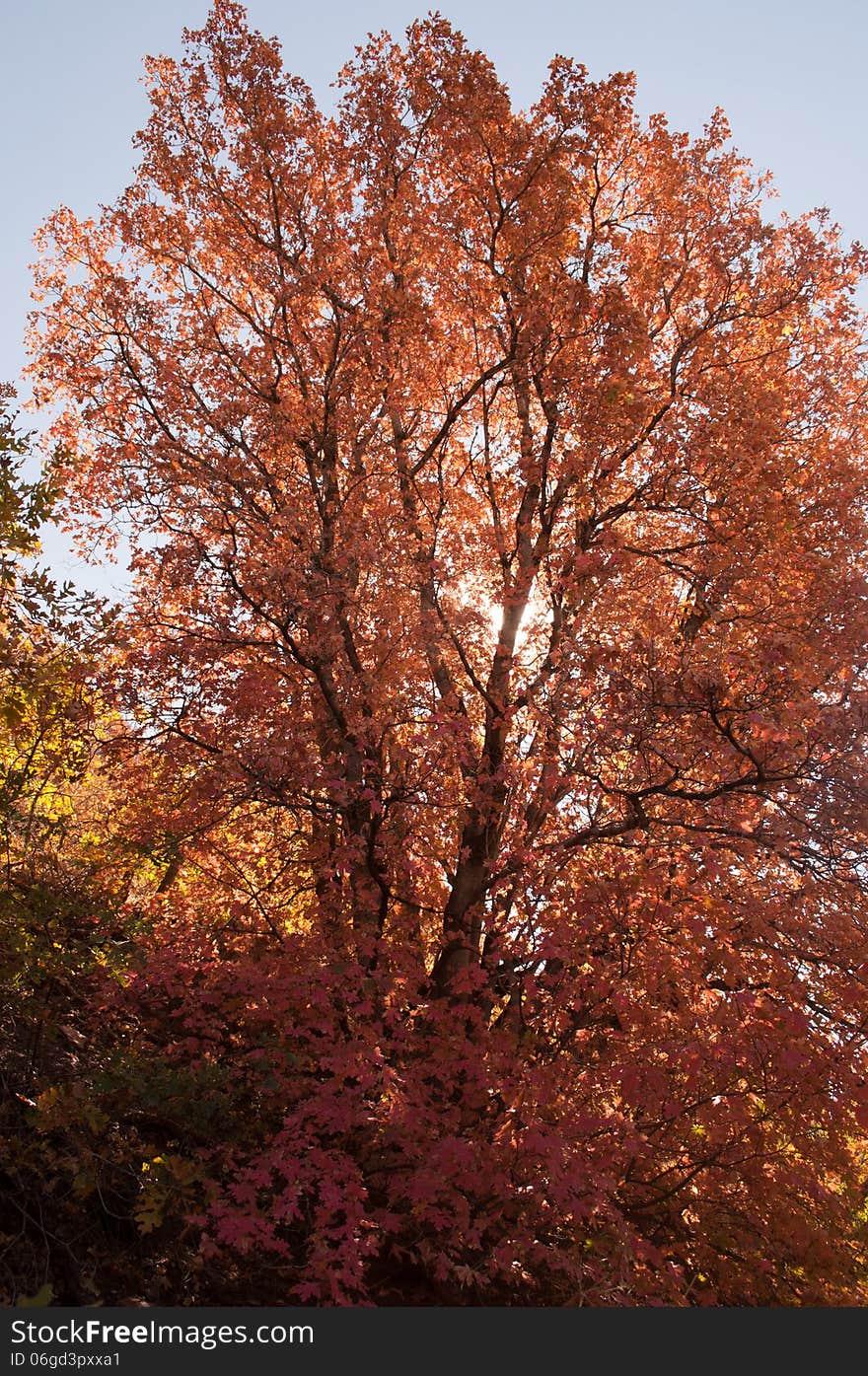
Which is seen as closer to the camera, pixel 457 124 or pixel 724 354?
pixel 457 124

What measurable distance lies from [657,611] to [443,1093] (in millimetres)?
6019

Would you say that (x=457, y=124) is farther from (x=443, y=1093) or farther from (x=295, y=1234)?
(x=295, y=1234)

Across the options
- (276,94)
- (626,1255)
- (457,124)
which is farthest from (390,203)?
(626,1255)

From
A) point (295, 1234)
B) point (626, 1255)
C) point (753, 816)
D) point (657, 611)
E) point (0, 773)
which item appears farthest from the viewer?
point (657, 611)

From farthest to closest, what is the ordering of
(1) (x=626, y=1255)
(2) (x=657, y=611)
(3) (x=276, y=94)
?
(2) (x=657, y=611) → (3) (x=276, y=94) → (1) (x=626, y=1255)

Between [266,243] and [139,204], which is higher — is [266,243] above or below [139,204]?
below

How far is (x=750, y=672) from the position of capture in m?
8.02

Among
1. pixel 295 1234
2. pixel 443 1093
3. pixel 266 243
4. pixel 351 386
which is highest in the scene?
pixel 266 243

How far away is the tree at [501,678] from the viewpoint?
739 centimetres

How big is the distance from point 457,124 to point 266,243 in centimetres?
251

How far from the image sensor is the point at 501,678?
10.3 meters

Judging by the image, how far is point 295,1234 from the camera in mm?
7699

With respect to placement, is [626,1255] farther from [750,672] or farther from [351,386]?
[351,386]

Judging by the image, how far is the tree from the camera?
24.3ft
